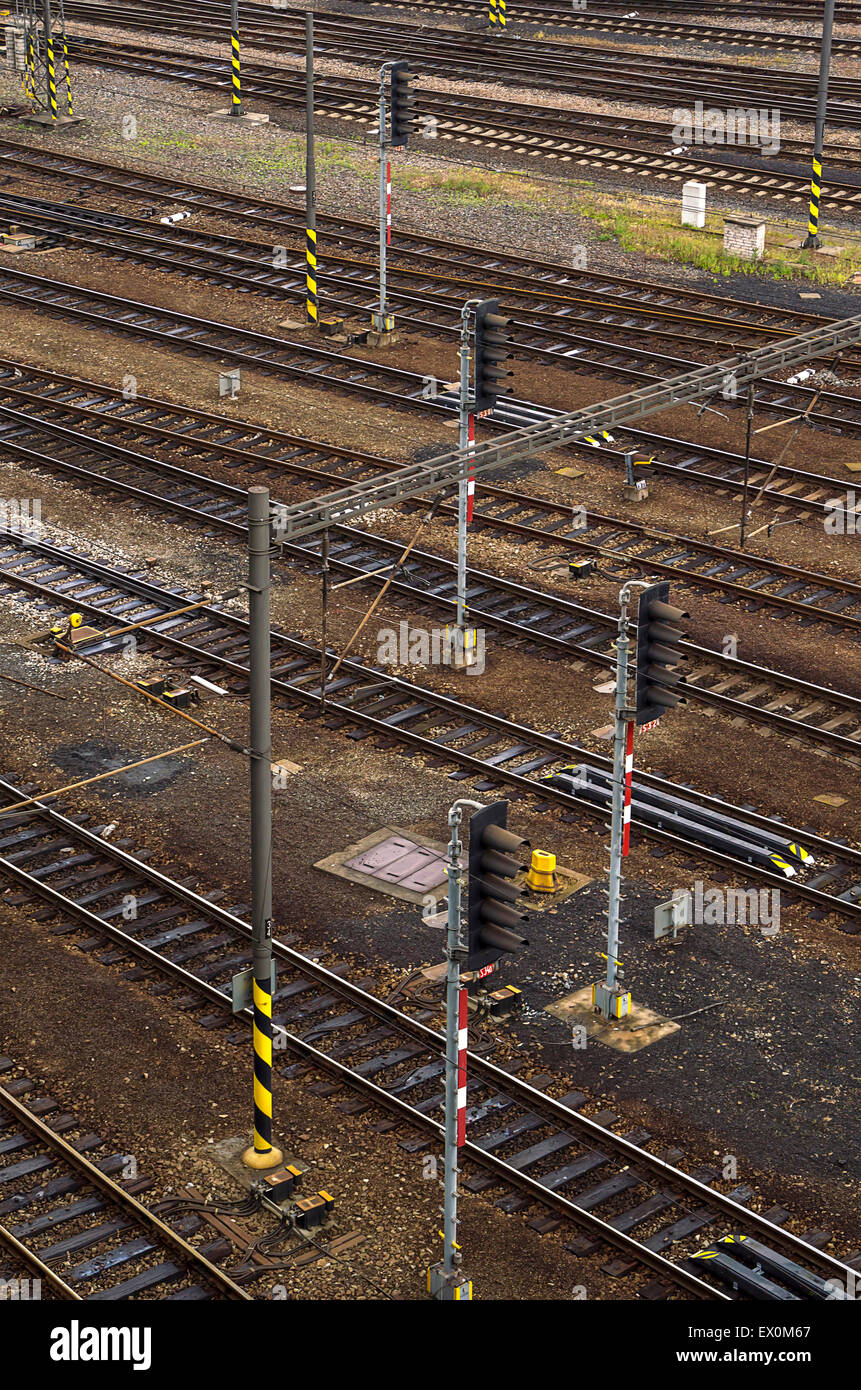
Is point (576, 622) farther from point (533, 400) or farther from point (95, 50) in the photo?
point (95, 50)

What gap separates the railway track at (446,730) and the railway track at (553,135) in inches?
850

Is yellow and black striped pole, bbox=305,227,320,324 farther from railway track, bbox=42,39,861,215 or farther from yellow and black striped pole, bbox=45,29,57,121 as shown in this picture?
yellow and black striped pole, bbox=45,29,57,121

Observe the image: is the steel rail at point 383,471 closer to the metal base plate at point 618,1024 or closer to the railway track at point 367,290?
the railway track at point 367,290

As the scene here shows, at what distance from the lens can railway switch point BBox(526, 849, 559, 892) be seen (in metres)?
20.5

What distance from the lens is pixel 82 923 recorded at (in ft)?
66.1

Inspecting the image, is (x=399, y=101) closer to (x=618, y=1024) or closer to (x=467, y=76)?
(x=467, y=76)

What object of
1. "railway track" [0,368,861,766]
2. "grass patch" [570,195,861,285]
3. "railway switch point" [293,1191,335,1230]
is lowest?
"railway switch point" [293,1191,335,1230]

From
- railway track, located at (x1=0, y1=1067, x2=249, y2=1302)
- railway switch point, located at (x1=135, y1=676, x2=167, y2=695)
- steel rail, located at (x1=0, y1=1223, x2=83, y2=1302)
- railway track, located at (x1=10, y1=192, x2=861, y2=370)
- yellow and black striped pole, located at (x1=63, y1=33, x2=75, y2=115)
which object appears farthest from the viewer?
yellow and black striped pole, located at (x1=63, y1=33, x2=75, y2=115)

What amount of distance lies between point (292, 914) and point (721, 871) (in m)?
4.38

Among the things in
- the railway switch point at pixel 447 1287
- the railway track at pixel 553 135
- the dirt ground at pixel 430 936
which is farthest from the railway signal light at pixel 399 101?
the railway switch point at pixel 447 1287

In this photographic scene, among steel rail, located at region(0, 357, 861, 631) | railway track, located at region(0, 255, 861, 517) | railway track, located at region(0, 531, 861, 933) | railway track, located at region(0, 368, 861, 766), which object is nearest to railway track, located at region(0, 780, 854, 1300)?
railway track, located at region(0, 531, 861, 933)

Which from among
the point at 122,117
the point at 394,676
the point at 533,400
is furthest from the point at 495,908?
the point at 122,117

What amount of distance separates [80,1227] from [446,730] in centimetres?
920

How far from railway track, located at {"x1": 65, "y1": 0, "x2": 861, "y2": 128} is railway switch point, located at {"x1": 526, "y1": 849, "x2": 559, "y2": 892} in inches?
1278
